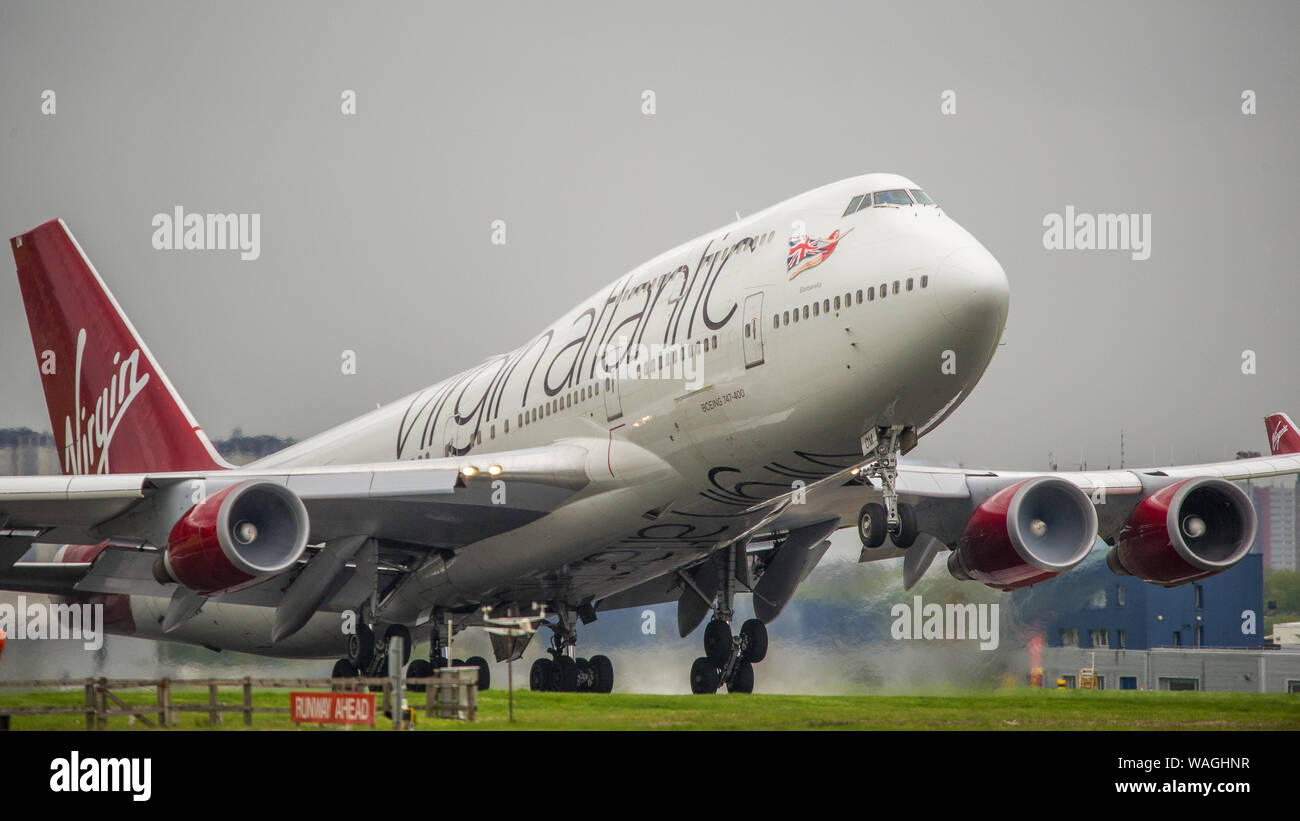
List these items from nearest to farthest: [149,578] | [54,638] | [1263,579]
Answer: [149,578]
[54,638]
[1263,579]

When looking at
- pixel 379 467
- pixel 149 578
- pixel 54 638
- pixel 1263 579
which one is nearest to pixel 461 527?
pixel 379 467

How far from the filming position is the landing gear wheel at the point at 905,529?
2020 centimetres

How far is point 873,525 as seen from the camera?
Result: 67.8 ft

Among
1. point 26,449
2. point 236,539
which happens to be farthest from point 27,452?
point 236,539

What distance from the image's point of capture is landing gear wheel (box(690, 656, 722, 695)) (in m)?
29.7

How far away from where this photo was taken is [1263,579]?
4225cm

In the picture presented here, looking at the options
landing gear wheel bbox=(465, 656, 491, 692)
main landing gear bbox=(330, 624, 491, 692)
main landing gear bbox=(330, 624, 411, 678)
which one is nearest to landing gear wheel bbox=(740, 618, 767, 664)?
main landing gear bbox=(330, 624, 491, 692)

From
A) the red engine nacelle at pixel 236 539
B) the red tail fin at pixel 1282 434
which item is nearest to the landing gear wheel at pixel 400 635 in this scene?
the red engine nacelle at pixel 236 539

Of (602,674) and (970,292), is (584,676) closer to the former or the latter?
(602,674)

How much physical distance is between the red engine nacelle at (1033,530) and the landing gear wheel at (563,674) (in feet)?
29.0

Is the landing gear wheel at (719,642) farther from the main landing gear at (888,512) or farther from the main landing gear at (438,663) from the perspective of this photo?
the main landing gear at (888,512)

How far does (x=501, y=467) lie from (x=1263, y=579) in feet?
89.2

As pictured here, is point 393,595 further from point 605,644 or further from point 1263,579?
point 1263,579
